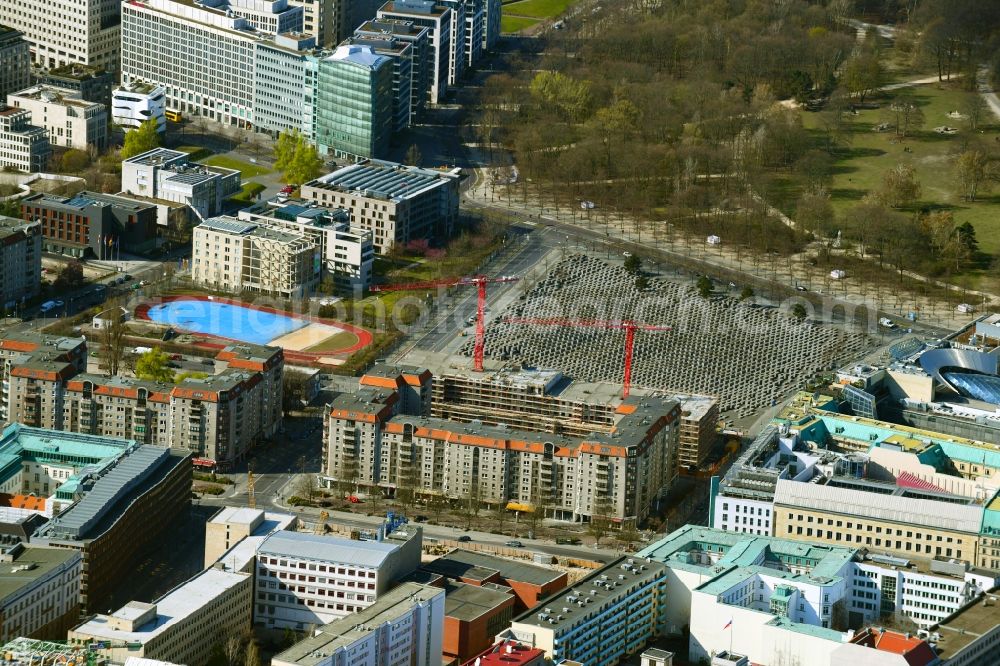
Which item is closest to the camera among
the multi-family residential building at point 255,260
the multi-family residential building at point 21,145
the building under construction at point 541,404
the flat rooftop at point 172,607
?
the flat rooftop at point 172,607

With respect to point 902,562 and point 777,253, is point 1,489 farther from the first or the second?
point 777,253

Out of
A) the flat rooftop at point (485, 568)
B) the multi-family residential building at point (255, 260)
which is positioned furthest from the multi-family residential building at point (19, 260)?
the flat rooftop at point (485, 568)

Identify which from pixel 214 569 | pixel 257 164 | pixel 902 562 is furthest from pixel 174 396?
pixel 257 164

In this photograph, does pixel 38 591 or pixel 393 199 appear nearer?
pixel 38 591

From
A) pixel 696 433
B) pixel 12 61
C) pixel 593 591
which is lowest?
pixel 696 433

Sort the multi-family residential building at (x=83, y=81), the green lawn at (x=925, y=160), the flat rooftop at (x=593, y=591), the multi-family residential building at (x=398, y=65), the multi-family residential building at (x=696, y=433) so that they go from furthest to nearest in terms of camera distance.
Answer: the multi-family residential building at (x=398, y=65) → the multi-family residential building at (x=83, y=81) → the green lawn at (x=925, y=160) → the multi-family residential building at (x=696, y=433) → the flat rooftop at (x=593, y=591)

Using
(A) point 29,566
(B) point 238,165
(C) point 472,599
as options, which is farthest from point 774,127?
(A) point 29,566

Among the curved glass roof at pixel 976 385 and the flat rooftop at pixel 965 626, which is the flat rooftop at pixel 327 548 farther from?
the curved glass roof at pixel 976 385

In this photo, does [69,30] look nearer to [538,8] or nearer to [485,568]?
[538,8]
